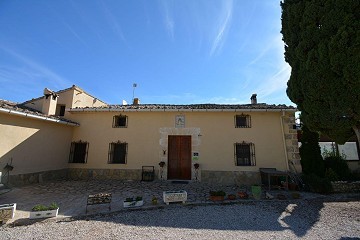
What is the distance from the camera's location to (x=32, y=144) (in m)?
8.12

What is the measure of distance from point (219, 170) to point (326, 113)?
5.00 m

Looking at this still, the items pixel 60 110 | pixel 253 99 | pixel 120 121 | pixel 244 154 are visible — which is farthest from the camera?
pixel 253 99

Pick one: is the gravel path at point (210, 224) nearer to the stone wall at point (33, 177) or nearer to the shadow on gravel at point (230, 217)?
the shadow on gravel at point (230, 217)

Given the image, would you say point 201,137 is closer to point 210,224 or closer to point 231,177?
point 231,177

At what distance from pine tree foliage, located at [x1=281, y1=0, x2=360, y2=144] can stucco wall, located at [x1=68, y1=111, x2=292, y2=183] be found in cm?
243

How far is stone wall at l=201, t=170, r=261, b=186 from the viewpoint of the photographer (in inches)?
356

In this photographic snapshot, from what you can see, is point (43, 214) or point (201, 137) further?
point (201, 137)

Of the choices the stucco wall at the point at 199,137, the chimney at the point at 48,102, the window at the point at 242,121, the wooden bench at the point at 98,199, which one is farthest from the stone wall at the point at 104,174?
the window at the point at 242,121

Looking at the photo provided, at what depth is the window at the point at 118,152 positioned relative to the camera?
32.7ft

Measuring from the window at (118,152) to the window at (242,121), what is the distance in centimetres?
607

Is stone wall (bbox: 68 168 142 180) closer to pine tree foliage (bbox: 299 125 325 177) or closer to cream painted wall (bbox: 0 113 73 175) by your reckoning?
cream painted wall (bbox: 0 113 73 175)

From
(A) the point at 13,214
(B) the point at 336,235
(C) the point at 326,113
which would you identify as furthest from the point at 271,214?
(A) the point at 13,214

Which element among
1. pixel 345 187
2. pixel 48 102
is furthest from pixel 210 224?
pixel 48 102

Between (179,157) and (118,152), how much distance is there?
3299 millimetres
